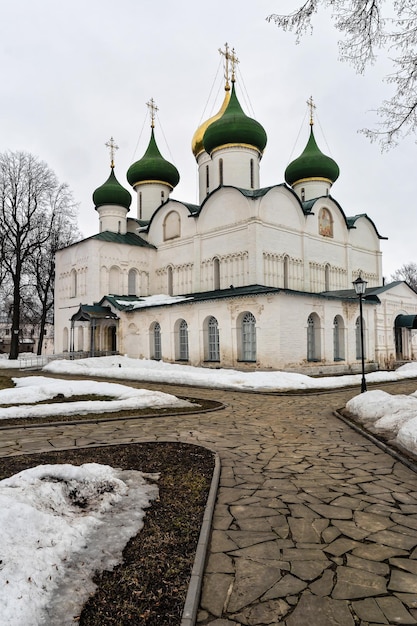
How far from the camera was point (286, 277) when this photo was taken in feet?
76.2

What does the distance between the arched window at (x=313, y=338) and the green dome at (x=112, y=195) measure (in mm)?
16018

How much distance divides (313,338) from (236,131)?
42.8 ft

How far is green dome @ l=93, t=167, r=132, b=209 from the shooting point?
2981 cm

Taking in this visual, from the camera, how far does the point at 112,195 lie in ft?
97.7

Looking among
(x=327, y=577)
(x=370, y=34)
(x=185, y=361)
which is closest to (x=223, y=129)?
(x=185, y=361)

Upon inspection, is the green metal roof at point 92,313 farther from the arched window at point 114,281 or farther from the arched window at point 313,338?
the arched window at point 313,338

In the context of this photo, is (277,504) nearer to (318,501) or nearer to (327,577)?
(318,501)

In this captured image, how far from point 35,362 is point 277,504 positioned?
2471 centimetres

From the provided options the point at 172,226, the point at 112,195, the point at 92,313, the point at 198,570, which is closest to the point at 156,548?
the point at 198,570

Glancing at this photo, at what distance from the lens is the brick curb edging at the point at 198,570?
7.49ft

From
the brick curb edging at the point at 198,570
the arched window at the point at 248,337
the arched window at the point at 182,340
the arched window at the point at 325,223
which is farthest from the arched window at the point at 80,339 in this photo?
the brick curb edging at the point at 198,570

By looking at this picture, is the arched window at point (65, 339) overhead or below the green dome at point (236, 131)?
below

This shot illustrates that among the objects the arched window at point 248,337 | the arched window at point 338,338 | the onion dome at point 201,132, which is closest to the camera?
the arched window at point 248,337

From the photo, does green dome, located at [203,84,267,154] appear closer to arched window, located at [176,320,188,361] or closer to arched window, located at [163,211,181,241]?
arched window, located at [163,211,181,241]
